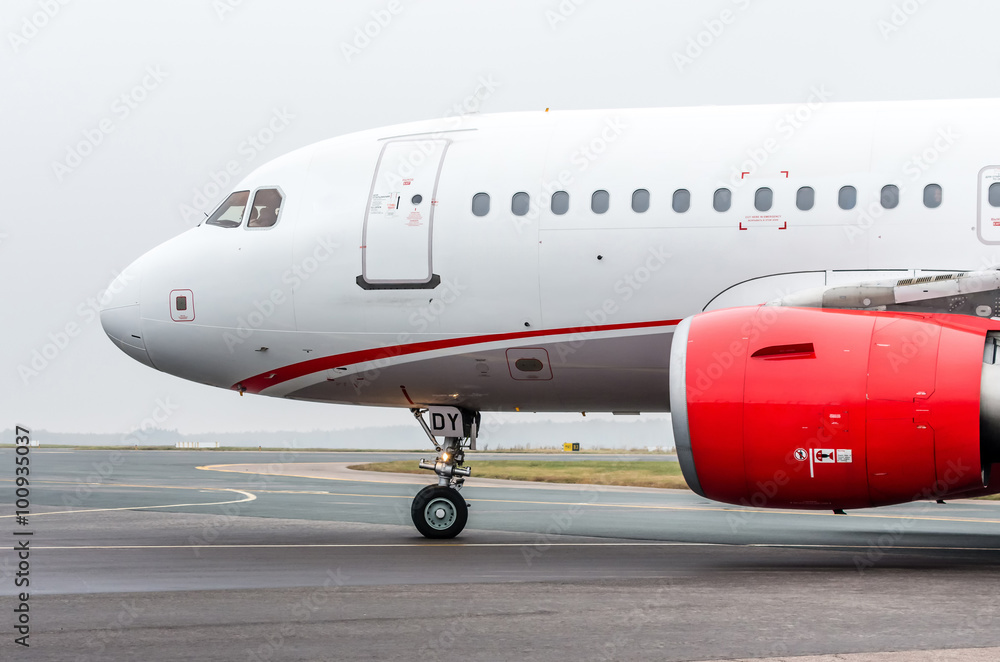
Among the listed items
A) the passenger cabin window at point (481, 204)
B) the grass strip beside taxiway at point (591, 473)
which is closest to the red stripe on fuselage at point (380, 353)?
the passenger cabin window at point (481, 204)

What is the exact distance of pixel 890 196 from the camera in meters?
12.3

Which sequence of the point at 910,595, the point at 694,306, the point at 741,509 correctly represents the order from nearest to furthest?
1. the point at 910,595
2. the point at 694,306
3. the point at 741,509

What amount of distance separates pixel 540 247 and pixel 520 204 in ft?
2.11

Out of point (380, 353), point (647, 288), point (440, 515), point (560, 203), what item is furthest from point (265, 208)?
point (647, 288)

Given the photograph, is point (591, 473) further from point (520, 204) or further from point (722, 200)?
point (722, 200)

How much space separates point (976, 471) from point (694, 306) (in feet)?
12.7

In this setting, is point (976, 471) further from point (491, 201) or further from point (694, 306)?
point (491, 201)

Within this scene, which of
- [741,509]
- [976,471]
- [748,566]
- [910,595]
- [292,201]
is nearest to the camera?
[910,595]

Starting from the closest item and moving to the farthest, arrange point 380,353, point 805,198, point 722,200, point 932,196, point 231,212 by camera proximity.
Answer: point 932,196, point 805,198, point 722,200, point 380,353, point 231,212

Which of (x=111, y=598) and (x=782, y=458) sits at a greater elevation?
(x=782, y=458)

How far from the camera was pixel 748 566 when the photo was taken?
11445 millimetres

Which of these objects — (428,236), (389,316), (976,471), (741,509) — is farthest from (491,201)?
(741,509)

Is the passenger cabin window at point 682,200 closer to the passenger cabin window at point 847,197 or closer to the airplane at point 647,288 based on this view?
the airplane at point 647,288

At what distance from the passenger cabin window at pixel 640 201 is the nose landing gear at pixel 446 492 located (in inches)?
159
